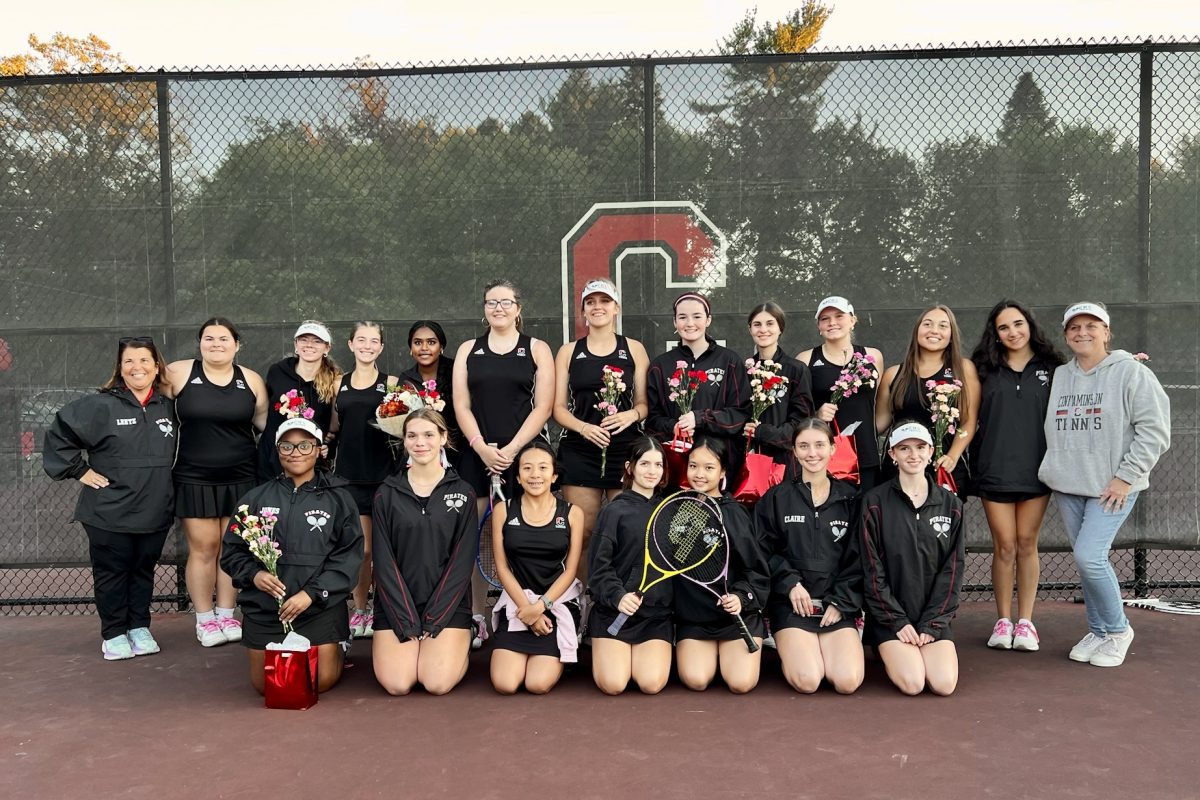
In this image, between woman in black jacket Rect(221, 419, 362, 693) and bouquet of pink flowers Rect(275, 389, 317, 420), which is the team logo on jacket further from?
bouquet of pink flowers Rect(275, 389, 317, 420)

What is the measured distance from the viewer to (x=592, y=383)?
15.0ft

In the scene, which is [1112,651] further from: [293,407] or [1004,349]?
[293,407]

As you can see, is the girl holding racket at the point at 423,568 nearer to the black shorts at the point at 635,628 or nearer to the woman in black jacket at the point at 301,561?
the woman in black jacket at the point at 301,561

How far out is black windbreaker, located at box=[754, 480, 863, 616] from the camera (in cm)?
420

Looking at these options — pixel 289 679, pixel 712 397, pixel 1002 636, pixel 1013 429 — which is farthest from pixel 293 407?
pixel 1002 636

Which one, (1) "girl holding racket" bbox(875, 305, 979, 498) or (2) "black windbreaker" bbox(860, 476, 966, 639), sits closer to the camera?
(2) "black windbreaker" bbox(860, 476, 966, 639)

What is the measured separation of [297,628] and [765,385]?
2379mm

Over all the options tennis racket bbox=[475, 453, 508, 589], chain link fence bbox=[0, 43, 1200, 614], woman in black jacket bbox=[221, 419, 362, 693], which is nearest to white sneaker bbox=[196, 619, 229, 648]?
woman in black jacket bbox=[221, 419, 362, 693]

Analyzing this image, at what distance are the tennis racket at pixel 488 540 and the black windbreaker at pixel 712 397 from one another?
0.79m

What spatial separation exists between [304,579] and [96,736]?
96 centimetres

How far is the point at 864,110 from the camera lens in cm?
515

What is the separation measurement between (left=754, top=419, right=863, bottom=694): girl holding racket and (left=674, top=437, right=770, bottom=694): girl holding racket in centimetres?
12

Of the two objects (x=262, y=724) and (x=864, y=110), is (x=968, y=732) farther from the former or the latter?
(x=864, y=110)

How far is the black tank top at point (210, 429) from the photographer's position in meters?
4.73
